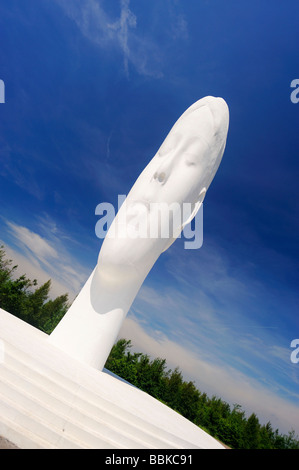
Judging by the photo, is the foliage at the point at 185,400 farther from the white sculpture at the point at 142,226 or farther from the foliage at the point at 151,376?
the white sculpture at the point at 142,226

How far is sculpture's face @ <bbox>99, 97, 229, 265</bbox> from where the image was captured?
23.4 ft

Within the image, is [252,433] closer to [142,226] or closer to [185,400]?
[185,400]

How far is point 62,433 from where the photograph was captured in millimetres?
3467

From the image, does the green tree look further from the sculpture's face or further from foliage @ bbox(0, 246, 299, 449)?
the sculpture's face

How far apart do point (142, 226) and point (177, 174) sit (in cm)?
178

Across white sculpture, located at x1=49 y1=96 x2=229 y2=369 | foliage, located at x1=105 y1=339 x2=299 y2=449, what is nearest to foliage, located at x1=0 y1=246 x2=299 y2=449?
foliage, located at x1=105 y1=339 x2=299 y2=449

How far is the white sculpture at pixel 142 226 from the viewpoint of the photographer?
6688 millimetres

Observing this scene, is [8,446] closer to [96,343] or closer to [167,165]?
[96,343]

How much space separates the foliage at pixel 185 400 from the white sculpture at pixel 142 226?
24.8 m

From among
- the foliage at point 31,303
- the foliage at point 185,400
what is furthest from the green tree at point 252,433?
the foliage at point 31,303

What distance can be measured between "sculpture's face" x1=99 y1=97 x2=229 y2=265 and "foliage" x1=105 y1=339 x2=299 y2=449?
25527mm

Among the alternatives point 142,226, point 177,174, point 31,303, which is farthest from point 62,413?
point 31,303
